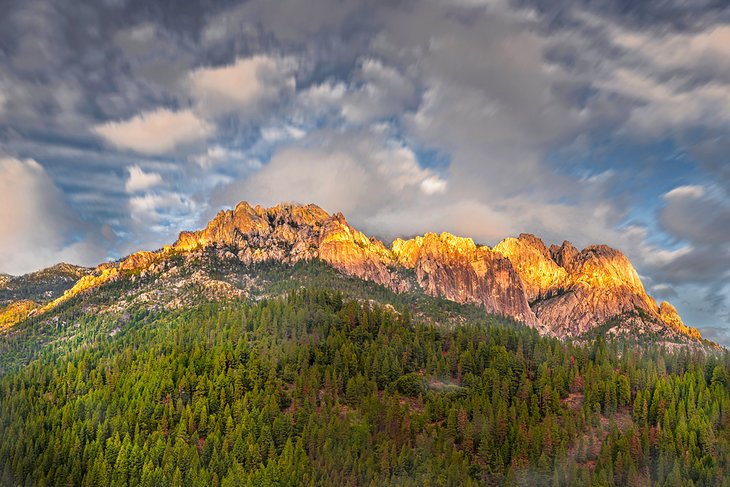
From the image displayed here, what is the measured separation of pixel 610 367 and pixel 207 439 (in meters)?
133

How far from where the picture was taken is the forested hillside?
411 ft

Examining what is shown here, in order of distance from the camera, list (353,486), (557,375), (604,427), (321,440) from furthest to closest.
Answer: (557,375) < (604,427) < (321,440) < (353,486)

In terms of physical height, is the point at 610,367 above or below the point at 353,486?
above

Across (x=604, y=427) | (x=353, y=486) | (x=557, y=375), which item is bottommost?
(x=353, y=486)

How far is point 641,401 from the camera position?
15275cm

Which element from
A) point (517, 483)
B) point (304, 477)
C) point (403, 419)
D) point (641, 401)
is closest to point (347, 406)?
point (403, 419)

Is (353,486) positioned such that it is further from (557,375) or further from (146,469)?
(557,375)

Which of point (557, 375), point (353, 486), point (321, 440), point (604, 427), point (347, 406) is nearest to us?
point (353, 486)

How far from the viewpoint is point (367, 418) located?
481 feet

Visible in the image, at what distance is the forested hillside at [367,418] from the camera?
411 ft

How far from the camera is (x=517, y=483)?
122 metres

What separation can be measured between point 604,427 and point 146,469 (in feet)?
400

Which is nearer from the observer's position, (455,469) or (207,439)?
(455,469)

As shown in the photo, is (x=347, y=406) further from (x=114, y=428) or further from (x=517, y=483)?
(x=114, y=428)
